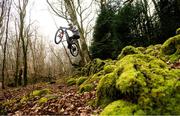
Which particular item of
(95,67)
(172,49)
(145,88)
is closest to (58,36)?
(95,67)

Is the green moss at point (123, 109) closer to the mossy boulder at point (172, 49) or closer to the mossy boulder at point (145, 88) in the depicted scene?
the mossy boulder at point (145, 88)

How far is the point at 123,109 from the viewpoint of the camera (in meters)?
4.71

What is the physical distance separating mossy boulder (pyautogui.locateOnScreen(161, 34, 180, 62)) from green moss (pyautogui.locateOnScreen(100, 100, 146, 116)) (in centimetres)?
390

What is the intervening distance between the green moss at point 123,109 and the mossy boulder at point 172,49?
3.90 metres

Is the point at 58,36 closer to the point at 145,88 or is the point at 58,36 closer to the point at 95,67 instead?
the point at 95,67

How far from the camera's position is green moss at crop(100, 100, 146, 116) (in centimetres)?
454

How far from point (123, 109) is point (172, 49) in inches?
195

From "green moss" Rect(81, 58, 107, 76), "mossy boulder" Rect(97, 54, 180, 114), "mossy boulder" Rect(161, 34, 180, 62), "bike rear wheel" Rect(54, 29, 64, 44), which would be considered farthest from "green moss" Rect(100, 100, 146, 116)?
"bike rear wheel" Rect(54, 29, 64, 44)

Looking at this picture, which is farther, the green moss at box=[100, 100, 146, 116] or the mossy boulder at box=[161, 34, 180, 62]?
the mossy boulder at box=[161, 34, 180, 62]

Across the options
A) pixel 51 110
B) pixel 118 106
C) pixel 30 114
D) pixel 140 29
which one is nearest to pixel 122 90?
pixel 118 106

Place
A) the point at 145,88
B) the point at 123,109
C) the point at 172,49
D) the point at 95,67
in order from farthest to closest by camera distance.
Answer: the point at 95,67 < the point at 172,49 < the point at 145,88 < the point at 123,109

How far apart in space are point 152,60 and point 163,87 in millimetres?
1942

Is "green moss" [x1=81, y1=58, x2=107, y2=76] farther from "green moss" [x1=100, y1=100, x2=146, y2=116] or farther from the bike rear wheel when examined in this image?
"green moss" [x1=100, y1=100, x2=146, y2=116]

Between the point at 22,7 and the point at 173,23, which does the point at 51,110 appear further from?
the point at 22,7
